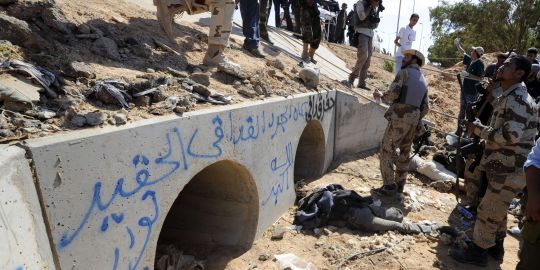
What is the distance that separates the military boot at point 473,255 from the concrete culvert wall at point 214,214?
7.03ft

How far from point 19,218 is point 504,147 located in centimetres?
393

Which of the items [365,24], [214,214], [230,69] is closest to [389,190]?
[214,214]

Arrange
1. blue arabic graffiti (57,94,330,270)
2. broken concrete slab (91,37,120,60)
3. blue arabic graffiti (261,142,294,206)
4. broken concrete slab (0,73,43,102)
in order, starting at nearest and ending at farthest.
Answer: blue arabic graffiti (57,94,330,270) → broken concrete slab (0,73,43,102) → broken concrete slab (91,37,120,60) → blue arabic graffiti (261,142,294,206)

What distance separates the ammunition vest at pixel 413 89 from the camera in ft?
18.2

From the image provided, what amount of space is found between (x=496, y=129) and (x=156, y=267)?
3387mm

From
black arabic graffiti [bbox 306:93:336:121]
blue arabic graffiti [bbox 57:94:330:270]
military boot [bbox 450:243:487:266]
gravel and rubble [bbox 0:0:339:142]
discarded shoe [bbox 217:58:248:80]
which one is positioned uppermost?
gravel and rubble [bbox 0:0:339:142]

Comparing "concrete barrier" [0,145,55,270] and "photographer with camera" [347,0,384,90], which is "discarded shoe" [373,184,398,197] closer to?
"photographer with camera" [347,0,384,90]

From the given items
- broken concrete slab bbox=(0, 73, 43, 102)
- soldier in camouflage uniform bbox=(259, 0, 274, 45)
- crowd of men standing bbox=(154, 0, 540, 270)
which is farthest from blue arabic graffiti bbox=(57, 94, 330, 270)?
soldier in camouflage uniform bbox=(259, 0, 274, 45)

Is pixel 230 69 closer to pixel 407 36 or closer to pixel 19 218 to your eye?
pixel 19 218

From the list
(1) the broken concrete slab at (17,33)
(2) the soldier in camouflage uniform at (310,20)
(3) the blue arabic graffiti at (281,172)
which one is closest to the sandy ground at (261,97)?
(1) the broken concrete slab at (17,33)

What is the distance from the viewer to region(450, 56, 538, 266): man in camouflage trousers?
152 inches

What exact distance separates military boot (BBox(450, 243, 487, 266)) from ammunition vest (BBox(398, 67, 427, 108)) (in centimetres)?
189

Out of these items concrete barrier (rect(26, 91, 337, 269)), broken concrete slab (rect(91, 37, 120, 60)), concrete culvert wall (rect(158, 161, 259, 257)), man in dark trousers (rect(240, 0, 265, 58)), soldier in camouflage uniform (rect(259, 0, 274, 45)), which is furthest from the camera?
soldier in camouflage uniform (rect(259, 0, 274, 45))

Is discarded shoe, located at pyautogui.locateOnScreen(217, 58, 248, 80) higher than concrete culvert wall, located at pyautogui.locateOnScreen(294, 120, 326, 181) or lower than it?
higher
